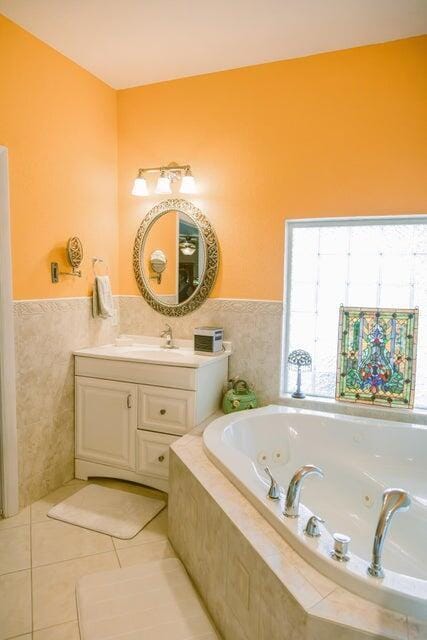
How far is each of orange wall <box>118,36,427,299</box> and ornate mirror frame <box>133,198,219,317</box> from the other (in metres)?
0.06

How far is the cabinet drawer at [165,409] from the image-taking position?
2.52 m

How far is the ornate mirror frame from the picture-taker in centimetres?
295

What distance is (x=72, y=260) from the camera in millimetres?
2705

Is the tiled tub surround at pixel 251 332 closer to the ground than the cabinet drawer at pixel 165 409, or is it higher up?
higher up

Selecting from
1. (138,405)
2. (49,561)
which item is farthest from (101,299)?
(49,561)

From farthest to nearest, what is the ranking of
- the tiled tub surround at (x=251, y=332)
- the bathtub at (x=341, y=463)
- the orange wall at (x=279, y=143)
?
the tiled tub surround at (x=251, y=332), the orange wall at (x=279, y=143), the bathtub at (x=341, y=463)

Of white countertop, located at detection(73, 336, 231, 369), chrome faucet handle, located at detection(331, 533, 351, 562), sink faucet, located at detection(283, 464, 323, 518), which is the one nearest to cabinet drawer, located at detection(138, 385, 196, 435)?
white countertop, located at detection(73, 336, 231, 369)

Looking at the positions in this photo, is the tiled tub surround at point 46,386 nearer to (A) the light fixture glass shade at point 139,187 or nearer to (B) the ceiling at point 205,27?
(A) the light fixture glass shade at point 139,187

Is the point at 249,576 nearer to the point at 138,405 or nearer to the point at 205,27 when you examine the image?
the point at 138,405

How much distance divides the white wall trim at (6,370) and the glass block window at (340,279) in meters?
1.74

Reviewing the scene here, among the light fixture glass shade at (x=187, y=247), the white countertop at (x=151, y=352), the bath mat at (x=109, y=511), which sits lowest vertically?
the bath mat at (x=109, y=511)

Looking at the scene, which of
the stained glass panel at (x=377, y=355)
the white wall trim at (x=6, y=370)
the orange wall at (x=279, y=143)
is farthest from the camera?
the stained glass panel at (x=377, y=355)

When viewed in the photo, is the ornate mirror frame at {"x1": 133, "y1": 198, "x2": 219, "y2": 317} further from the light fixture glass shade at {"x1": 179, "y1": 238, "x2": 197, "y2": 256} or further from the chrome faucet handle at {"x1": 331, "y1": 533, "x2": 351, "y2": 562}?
the chrome faucet handle at {"x1": 331, "y1": 533, "x2": 351, "y2": 562}

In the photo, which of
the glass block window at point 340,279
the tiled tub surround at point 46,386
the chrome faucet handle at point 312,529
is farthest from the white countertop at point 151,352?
the chrome faucet handle at point 312,529
